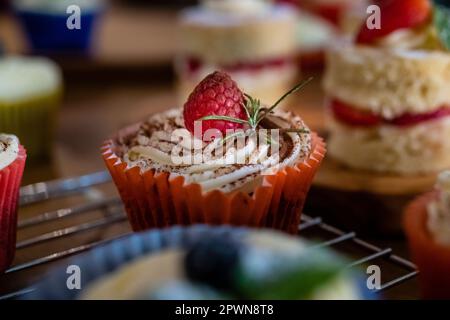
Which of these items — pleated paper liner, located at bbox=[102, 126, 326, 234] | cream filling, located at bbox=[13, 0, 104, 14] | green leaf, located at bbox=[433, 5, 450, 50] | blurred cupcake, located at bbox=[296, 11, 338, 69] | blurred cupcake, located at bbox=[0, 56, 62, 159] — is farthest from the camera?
blurred cupcake, located at bbox=[296, 11, 338, 69]

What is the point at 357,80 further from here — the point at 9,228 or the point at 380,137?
the point at 9,228

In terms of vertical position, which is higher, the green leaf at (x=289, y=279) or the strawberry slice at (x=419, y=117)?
the green leaf at (x=289, y=279)

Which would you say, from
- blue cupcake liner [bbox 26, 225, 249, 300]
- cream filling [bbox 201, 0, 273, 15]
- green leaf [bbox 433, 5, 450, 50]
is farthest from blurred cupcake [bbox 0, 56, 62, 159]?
blue cupcake liner [bbox 26, 225, 249, 300]

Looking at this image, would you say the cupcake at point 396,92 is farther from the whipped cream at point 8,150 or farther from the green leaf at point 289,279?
the green leaf at point 289,279

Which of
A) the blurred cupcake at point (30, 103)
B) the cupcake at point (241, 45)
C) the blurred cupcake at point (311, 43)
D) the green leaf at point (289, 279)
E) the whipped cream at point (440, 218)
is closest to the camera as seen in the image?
the green leaf at point (289, 279)

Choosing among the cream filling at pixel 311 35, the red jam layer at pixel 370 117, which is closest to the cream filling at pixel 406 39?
the red jam layer at pixel 370 117

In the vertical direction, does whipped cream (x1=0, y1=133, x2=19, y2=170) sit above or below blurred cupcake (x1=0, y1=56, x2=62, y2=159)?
above

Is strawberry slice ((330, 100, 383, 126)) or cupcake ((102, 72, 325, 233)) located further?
strawberry slice ((330, 100, 383, 126))

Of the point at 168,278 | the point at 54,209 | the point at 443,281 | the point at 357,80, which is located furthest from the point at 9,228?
the point at 357,80

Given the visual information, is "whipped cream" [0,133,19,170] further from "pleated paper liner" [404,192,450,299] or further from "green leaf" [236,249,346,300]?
"pleated paper liner" [404,192,450,299]
